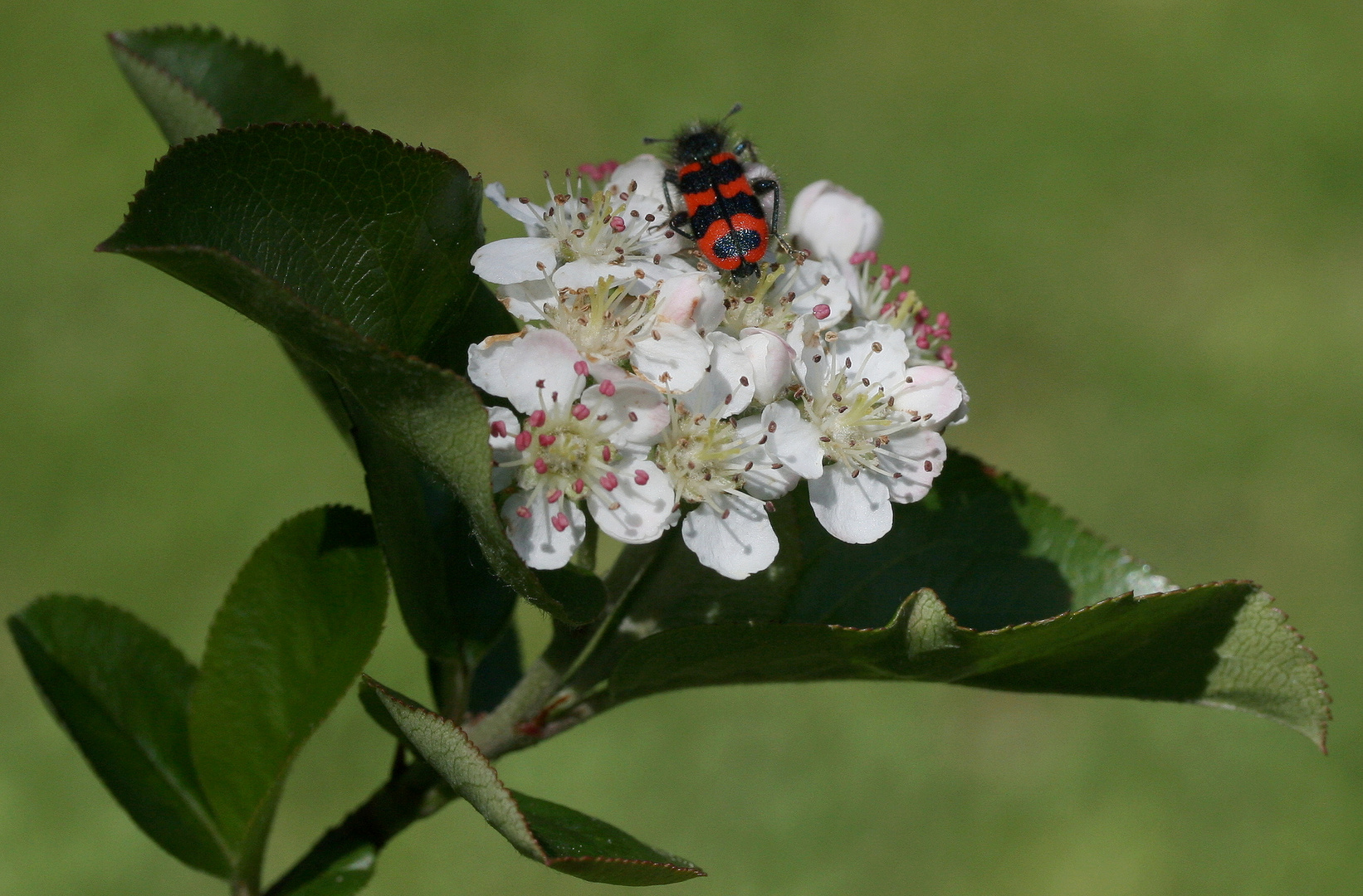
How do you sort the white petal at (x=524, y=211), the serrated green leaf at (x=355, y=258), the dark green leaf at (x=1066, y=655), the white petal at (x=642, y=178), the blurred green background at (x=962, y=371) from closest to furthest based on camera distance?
the serrated green leaf at (x=355, y=258) → the dark green leaf at (x=1066, y=655) → the white petal at (x=524, y=211) → the white petal at (x=642, y=178) → the blurred green background at (x=962, y=371)

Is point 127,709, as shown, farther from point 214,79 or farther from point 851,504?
point 851,504

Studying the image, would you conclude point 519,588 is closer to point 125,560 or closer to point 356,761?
point 356,761

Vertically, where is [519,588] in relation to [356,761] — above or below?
below

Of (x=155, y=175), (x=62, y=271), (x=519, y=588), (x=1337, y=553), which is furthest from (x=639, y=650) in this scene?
(x=62, y=271)

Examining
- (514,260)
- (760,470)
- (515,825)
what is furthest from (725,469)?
(515,825)

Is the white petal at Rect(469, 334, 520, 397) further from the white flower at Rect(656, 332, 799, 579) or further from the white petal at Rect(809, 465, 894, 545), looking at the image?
the white petal at Rect(809, 465, 894, 545)

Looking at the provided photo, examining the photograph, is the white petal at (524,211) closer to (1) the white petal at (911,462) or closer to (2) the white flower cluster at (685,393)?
(2) the white flower cluster at (685,393)

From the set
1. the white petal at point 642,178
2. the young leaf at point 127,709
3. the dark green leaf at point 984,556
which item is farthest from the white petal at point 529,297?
the young leaf at point 127,709
